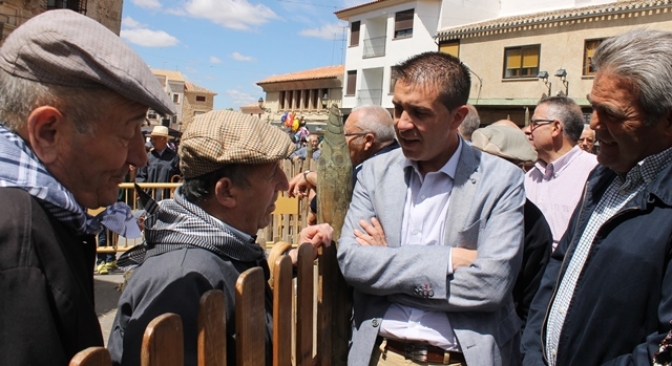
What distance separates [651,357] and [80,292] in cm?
157

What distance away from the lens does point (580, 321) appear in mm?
1824

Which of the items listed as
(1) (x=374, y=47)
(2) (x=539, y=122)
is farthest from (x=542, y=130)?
(1) (x=374, y=47)

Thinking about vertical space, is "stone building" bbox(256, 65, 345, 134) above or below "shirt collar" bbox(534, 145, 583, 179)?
above

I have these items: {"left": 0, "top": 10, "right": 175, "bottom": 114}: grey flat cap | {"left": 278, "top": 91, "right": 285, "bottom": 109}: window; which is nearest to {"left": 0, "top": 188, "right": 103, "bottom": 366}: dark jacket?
{"left": 0, "top": 10, "right": 175, "bottom": 114}: grey flat cap

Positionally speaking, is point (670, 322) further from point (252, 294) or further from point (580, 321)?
point (252, 294)

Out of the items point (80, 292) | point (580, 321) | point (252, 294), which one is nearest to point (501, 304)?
point (580, 321)

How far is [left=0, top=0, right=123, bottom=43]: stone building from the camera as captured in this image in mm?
19281

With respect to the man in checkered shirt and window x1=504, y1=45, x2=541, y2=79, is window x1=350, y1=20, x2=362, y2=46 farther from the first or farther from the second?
the man in checkered shirt

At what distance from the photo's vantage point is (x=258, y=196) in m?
1.84

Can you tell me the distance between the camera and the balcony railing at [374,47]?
36.5 m

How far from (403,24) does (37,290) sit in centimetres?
3550

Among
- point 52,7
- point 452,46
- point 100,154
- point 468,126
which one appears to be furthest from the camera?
point 452,46

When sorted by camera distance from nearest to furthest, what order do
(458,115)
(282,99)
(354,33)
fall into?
(458,115) → (354,33) → (282,99)

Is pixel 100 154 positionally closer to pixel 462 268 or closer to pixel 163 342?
pixel 163 342
